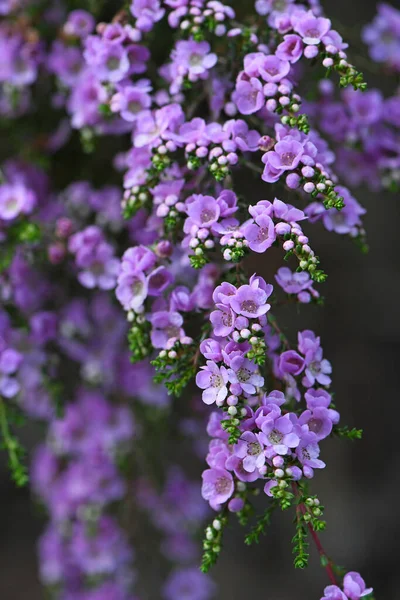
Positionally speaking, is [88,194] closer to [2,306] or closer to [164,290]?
[2,306]

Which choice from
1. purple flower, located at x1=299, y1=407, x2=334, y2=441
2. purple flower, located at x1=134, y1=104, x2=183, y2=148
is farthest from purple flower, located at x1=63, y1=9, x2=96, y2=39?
purple flower, located at x1=299, y1=407, x2=334, y2=441

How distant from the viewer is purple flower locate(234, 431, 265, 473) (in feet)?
3.37

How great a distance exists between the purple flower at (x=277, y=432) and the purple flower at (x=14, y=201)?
2.67 ft

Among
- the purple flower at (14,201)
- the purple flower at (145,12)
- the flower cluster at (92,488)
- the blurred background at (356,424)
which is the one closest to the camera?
the purple flower at (145,12)

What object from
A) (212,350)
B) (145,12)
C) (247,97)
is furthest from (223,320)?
(145,12)

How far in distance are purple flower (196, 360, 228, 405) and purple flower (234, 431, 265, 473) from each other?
0.23 feet

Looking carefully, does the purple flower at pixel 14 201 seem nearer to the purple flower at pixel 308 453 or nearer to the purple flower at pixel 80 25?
the purple flower at pixel 80 25

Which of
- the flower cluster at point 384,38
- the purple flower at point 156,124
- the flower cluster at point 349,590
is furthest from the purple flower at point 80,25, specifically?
the flower cluster at point 349,590

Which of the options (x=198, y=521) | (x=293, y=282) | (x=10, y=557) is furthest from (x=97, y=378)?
(x=10, y=557)

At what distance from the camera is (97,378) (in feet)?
5.73

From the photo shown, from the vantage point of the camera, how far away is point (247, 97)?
4.03 feet

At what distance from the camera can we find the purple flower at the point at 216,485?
1102mm

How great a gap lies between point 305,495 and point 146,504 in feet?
3.40

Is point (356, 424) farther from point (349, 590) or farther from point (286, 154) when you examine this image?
point (286, 154)
